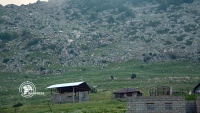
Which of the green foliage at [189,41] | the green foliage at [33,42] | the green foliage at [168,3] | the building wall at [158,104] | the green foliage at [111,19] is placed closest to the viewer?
the building wall at [158,104]

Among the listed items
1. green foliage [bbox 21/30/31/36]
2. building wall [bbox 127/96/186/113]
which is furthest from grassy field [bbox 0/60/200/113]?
green foliage [bbox 21/30/31/36]

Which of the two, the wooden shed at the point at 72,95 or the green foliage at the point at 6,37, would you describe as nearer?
the wooden shed at the point at 72,95

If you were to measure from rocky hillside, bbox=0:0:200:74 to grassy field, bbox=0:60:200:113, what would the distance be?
19.2 feet

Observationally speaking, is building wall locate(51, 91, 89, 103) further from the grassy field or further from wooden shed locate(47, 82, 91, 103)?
the grassy field

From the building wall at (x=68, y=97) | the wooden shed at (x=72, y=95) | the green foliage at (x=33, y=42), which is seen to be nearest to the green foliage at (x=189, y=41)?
the green foliage at (x=33, y=42)

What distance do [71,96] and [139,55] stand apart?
53.2 metres

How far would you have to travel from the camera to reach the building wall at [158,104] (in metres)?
41.6

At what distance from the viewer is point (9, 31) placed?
5699 inches

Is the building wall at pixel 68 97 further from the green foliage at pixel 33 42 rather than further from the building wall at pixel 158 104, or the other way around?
the green foliage at pixel 33 42

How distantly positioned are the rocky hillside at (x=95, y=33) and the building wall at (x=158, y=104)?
68669mm

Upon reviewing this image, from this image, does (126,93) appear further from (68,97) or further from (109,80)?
(109,80)

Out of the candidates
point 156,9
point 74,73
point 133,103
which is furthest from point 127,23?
point 133,103

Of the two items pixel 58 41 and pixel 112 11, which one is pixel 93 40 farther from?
pixel 112 11

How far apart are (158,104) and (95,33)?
10565cm
